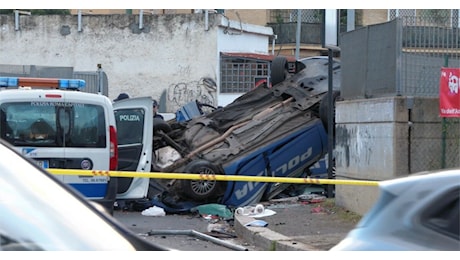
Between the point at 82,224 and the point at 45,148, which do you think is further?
the point at 45,148

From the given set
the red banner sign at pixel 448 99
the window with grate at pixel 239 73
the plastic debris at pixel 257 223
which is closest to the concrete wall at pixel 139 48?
the window with grate at pixel 239 73

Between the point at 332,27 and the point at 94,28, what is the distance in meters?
17.2

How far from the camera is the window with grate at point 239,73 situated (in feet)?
89.3

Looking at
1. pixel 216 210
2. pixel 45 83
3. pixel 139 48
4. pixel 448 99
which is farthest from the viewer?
pixel 139 48

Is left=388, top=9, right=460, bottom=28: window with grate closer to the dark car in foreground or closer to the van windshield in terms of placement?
the van windshield

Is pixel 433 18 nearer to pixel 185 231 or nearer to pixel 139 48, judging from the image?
pixel 185 231

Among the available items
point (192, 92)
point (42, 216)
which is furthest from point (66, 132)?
point (192, 92)

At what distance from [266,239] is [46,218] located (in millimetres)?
5946

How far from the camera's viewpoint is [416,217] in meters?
3.66

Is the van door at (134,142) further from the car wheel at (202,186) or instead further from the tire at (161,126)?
the tire at (161,126)

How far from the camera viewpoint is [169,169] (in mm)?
12195

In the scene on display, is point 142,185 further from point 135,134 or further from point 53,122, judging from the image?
point 53,122

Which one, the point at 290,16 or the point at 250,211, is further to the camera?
the point at 290,16

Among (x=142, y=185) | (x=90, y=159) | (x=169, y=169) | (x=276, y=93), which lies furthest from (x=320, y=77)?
(x=90, y=159)
